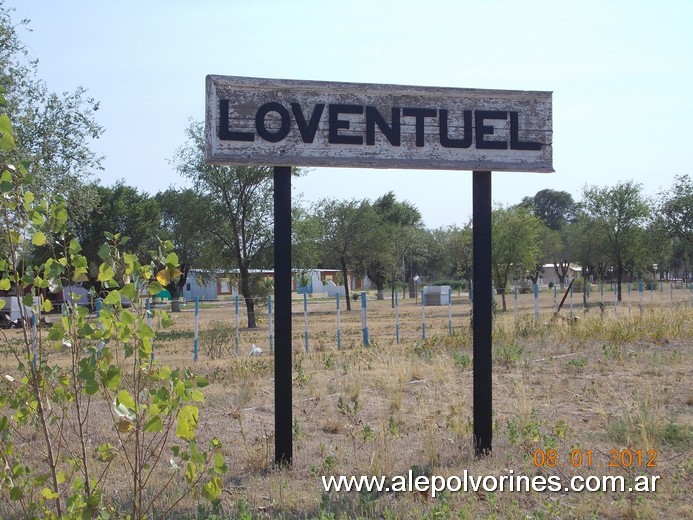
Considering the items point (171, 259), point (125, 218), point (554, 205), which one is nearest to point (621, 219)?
point (125, 218)

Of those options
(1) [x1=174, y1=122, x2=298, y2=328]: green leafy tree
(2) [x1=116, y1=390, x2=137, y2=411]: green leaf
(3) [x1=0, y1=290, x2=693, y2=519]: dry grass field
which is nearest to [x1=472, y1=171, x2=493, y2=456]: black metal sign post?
(3) [x1=0, y1=290, x2=693, y2=519]: dry grass field

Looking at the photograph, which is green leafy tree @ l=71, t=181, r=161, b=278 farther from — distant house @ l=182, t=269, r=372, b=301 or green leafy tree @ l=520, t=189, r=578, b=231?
green leafy tree @ l=520, t=189, r=578, b=231

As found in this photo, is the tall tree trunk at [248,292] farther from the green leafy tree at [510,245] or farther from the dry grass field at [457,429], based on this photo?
the dry grass field at [457,429]

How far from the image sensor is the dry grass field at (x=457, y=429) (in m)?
5.14

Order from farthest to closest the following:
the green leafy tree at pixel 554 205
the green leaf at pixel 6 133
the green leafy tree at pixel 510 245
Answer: the green leafy tree at pixel 554 205 < the green leafy tree at pixel 510 245 < the green leaf at pixel 6 133

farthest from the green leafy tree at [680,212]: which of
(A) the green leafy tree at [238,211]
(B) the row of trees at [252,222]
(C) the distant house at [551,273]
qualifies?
(C) the distant house at [551,273]

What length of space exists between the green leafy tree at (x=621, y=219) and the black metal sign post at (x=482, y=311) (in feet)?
133

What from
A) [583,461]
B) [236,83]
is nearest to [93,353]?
[236,83]

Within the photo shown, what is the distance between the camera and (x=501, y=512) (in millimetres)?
4969

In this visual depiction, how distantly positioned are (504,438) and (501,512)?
214cm

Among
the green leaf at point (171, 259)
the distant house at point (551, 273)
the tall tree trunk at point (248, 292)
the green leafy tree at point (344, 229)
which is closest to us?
the green leaf at point (171, 259)
